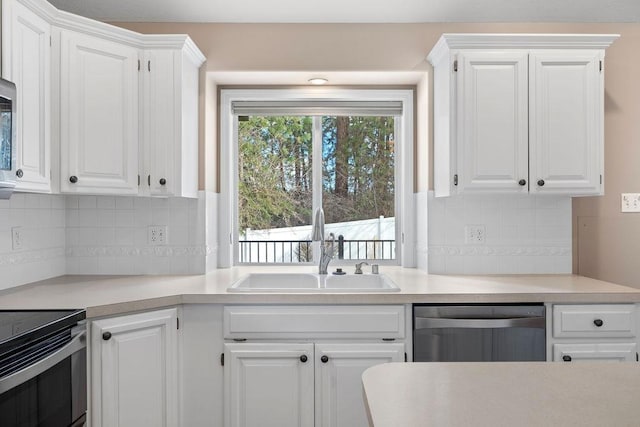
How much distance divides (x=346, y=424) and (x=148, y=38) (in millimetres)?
2083

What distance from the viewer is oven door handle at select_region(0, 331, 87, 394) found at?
1337 millimetres

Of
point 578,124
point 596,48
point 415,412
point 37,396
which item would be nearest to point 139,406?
point 37,396

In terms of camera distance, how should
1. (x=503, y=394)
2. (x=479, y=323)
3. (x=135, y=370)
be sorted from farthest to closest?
(x=479, y=323), (x=135, y=370), (x=503, y=394)

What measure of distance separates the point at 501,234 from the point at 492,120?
704mm

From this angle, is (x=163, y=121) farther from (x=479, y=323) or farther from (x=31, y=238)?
(x=479, y=323)

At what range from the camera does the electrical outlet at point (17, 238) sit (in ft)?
7.43

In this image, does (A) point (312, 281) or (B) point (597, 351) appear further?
(A) point (312, 281)

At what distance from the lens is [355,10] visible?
2.62 m

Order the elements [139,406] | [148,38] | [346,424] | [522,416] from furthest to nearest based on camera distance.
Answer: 1. [148,38]
2. [346,424]
3. [139,406]
4. [522,416]

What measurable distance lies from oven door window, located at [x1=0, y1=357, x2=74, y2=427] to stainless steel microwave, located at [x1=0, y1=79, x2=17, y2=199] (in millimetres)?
690

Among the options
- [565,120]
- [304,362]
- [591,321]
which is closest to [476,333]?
[591,321]

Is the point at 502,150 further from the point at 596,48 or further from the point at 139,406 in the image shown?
the point at 139,406

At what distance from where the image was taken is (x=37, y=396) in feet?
4.88

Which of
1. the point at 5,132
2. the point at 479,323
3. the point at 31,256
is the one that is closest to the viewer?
the point at 5,132
